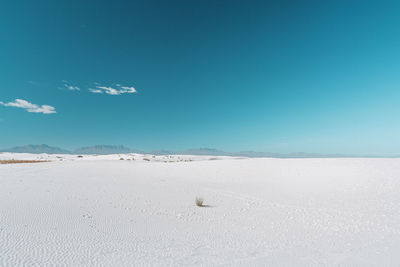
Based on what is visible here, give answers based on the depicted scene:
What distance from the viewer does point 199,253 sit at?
332 cm

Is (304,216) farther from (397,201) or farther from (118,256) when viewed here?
(118,256)

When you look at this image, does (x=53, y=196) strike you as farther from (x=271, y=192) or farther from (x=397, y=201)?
(x=397, y=201)

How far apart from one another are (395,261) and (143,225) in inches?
185

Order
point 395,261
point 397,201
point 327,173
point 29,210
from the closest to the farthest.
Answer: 1. point 395,261
2. point 29,210
3. point 397,201
4. point 327,173

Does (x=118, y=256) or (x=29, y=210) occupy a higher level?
(x=29, y=210)

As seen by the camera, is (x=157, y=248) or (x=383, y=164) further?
(x=383, y=164)

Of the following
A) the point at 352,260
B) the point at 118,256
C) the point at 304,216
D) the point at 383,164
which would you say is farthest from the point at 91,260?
the point at 383,164

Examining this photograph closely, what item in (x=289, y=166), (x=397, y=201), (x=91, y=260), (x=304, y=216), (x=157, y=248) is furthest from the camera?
(x=289, y=166)

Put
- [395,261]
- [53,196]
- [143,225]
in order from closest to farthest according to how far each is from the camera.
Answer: [395,261] < [143,225] < [53,196]

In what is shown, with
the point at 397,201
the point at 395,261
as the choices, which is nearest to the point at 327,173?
the point at 397,201

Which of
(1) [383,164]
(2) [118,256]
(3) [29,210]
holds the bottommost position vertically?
(2) [118,256]

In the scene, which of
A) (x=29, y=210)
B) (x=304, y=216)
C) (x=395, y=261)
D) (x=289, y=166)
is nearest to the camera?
(x=395, y=261)

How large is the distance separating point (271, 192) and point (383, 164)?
363 inches

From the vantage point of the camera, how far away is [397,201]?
691cm
